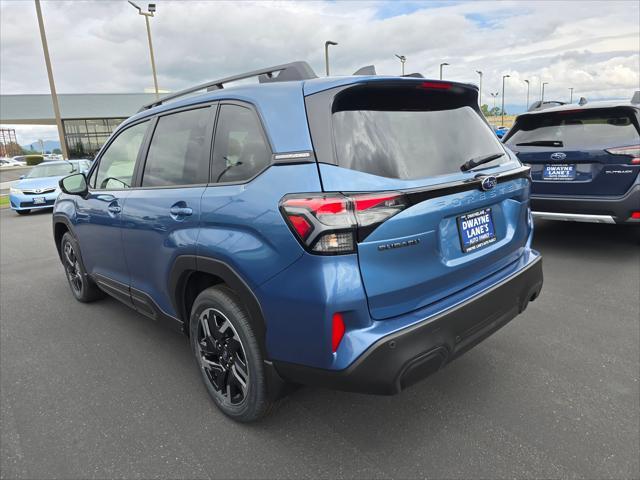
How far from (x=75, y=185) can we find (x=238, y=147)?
2437mm

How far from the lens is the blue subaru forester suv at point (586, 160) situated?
15.9ft

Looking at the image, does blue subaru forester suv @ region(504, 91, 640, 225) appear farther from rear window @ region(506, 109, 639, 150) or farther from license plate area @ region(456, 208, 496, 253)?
license plate area @ region(456, 208, 496, 253)

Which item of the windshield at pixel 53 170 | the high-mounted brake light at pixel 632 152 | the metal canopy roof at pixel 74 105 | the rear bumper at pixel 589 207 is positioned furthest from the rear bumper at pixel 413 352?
the metal canopy roof at pixel 74 105

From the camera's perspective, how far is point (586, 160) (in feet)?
16.5

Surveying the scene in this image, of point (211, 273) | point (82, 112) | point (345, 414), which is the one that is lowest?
point (345, 414)

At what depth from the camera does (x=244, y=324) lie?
7.36 ft

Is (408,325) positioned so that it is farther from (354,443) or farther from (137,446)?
(137,446)

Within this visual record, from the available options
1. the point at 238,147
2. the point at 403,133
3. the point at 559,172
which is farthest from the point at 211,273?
the point at 559,172

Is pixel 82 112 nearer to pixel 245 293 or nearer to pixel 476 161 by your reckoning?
pixel 245 293

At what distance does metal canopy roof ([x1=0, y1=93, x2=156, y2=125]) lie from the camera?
44.1 metres

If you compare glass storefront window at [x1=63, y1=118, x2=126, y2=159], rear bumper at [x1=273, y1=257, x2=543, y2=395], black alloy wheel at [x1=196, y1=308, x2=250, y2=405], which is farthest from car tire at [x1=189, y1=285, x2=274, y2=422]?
glass storefront window at [x1=63, y1=118, x2=126, y2=159]

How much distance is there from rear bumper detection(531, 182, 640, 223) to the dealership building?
45642 mm

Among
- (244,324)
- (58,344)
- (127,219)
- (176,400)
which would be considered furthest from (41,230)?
(244,324)

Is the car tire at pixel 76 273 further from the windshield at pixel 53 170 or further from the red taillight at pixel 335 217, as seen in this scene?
the windshield at pixel 53 170
